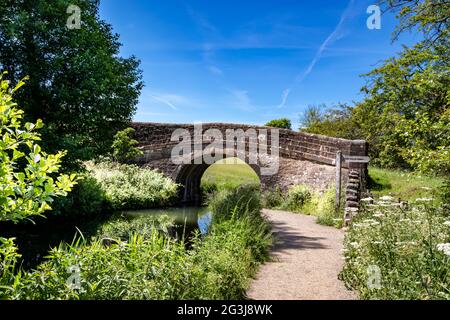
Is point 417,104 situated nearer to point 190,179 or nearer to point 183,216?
point 183,216

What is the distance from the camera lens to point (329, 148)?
12594 millimetres

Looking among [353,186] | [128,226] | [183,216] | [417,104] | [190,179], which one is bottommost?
[183,216]

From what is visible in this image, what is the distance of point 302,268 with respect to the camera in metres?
5.86

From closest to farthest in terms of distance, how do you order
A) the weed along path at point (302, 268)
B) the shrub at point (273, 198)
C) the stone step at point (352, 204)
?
the weed along path at point (302, 268)
the stone step at point (352, 204)
the shrub at point (273, 198)

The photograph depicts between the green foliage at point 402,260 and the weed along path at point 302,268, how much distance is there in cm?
33

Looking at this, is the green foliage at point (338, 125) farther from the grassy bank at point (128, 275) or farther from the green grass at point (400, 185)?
the grassy bank at point (128, 275)

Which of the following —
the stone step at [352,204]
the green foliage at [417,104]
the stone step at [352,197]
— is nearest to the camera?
the green foliage at [417,104]

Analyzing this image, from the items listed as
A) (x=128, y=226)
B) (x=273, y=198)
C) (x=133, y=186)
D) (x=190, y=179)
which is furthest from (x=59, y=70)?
(x=190, y=179)

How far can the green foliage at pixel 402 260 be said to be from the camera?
11.9 feet

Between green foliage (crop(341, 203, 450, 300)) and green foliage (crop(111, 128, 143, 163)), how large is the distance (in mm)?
12530

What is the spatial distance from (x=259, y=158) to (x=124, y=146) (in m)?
6.32

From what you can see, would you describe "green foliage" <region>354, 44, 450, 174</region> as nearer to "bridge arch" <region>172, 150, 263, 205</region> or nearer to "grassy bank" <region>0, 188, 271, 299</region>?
"grassy bank" <region>0, 188, 271, 299</region>

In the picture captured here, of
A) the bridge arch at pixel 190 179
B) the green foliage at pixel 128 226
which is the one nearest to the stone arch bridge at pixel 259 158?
the bridge arch at pixel 190 179

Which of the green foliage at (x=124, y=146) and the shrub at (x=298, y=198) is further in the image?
the green foliage at (x=124, y=146)
